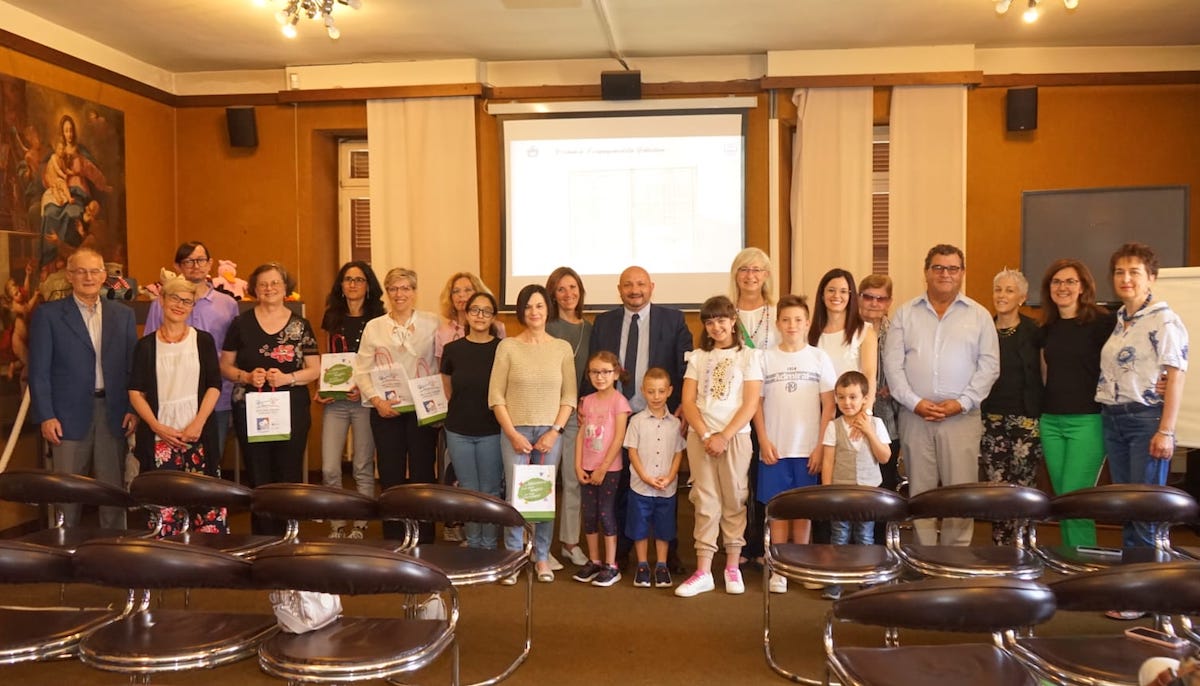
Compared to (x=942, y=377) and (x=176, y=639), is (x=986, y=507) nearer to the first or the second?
(x=942, y=377)

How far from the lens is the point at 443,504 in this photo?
2.61m

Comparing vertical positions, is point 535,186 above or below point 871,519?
above

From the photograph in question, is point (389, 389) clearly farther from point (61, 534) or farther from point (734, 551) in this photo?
point (734, 551)

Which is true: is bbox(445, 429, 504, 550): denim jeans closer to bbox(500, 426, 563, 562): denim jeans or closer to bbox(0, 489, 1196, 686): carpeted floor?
bbox(500, 426, 563, 562): denim jeans

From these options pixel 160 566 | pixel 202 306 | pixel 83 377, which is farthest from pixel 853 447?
pixel 83 377

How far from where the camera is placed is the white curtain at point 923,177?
657 cm

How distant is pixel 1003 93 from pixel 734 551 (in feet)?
14.4

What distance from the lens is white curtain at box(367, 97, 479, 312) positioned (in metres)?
7.02

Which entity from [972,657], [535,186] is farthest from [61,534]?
[535,186]

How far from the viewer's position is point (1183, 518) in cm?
262

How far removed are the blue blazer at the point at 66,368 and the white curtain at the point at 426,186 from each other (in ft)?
9.18

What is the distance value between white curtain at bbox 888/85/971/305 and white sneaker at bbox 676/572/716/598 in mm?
3280

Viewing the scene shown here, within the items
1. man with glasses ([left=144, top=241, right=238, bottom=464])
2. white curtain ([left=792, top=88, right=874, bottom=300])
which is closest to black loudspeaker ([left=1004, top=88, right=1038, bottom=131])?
white curtain ([left=792, top=88, right=874, bottom=300])

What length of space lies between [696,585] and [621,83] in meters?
4.05
